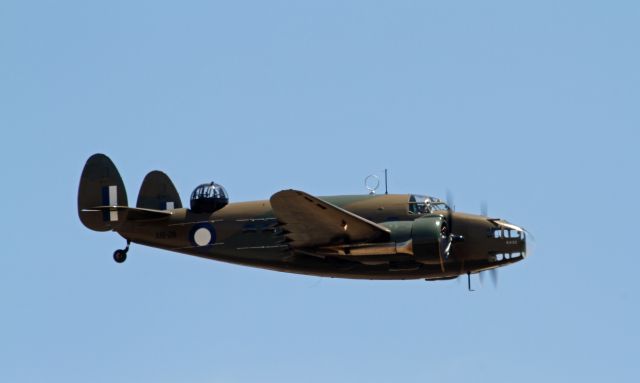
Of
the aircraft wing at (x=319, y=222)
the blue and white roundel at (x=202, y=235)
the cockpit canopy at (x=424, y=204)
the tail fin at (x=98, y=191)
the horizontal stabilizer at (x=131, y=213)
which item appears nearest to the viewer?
the aircraft wing at (x=319, y=222)

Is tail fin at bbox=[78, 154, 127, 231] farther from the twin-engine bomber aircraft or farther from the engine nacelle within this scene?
the engine nacelle

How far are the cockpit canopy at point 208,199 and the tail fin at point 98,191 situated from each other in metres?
2.51

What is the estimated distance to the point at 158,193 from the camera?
131 feet

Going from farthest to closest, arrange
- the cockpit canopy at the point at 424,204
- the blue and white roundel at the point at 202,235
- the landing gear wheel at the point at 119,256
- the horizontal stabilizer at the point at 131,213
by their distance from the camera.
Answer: the landing gear wheel at the point at 119,256 < the horizontal stabilizer at the point at 131,213 < the blue and white roundel at the point at 202,235 < the cockpit canopy at the point at 424,204

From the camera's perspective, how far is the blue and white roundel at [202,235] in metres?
38.1

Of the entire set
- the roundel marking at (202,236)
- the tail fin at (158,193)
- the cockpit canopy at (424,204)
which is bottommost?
the roundel marking at (202,236)

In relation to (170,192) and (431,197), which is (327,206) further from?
(170,192)

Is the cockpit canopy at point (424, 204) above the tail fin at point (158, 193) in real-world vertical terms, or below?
below

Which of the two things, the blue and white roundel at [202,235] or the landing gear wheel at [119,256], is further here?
the landing gear wheel at [119,256]

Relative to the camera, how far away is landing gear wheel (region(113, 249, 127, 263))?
3950 centimetres

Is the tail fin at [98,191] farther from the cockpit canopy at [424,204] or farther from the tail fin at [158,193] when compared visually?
the cockpit canopy at [424,204]

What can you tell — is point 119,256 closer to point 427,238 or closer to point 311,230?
point 311,230

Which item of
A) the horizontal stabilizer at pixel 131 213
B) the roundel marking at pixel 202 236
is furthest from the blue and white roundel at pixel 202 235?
the horizontal stabilizer at pixel 131 213

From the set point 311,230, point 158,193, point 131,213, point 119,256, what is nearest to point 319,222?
point 311,230
